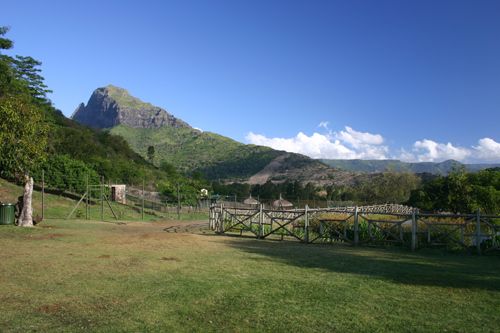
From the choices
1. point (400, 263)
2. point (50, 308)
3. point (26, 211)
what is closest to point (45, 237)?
point (26, 211)

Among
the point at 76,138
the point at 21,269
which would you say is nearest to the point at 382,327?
the point at 21,269

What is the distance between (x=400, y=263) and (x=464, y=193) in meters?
24.6

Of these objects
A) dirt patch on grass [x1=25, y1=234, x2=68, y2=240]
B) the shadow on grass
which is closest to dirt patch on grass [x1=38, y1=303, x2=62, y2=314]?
the shadow on grass

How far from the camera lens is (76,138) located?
72.1 metres

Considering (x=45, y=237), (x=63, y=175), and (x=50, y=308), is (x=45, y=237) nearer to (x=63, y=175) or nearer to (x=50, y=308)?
(x=50, y=308)

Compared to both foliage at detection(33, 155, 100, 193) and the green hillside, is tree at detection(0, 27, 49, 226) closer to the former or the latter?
foliage at detection(33, 155, 100, 193)

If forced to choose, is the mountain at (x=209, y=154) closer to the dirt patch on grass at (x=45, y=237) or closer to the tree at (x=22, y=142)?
the tree at (x=22, y=142)

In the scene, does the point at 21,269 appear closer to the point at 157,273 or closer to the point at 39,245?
the point at 157,273

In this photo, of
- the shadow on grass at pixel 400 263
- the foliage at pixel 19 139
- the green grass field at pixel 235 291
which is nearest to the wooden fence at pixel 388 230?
the shadow on grass at pixel 400 263

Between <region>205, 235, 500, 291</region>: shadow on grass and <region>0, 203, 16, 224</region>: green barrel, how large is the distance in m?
10.3

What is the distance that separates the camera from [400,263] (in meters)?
13.2

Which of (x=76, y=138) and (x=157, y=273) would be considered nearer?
(x=157, y=273)

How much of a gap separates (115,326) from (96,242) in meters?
10.2

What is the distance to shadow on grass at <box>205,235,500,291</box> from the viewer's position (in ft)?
33.9
